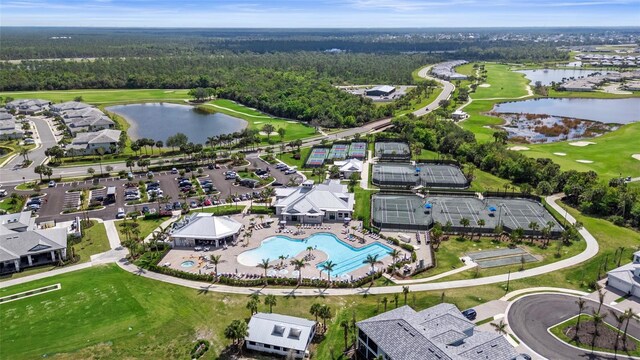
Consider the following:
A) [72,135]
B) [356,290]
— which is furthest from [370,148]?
[72,135]

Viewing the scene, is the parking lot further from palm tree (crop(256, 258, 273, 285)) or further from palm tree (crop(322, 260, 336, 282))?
palm tree (crop(322, 260, 336, 282))

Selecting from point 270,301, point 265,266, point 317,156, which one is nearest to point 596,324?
point 270,301

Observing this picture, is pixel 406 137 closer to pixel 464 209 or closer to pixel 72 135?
pixel 464 209

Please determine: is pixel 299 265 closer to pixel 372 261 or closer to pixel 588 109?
pixel 372 261

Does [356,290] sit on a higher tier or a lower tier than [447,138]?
lower

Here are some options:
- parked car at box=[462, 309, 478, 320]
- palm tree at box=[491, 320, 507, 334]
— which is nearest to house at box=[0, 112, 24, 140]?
parked car at box=[462, 309, 478, 320]

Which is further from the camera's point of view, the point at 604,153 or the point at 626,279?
the point at 604,153

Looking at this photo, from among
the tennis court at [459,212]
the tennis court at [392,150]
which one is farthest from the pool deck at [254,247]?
the tennis court at [392,150]
